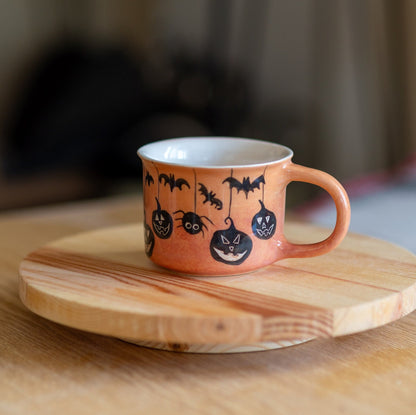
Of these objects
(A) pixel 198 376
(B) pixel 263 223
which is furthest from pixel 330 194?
(A) pixel 198 376

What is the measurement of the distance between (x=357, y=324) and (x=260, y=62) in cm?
192

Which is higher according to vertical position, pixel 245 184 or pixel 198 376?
pixel 245 184

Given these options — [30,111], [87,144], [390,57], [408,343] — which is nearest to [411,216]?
[408,343]

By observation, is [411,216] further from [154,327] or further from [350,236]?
[154,327]

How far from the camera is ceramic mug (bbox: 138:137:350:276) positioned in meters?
0.45

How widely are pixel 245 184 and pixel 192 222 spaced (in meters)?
0.05

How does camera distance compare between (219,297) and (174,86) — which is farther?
(174,86)

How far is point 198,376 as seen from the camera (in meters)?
0.40

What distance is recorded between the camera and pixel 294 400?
1.21 ft

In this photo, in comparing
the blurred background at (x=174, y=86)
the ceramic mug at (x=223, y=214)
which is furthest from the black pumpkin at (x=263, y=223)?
the blurred background at (x=174, y=86)

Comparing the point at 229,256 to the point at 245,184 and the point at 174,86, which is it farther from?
the point at 174,86

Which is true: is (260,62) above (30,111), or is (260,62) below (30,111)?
above

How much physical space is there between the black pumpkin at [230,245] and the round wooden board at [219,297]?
2 cm

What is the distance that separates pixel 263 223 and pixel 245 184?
0.12ft
